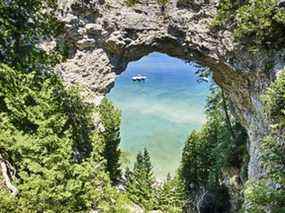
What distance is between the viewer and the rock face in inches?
916

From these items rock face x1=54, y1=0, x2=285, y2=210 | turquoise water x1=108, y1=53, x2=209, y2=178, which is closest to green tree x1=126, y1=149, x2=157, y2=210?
turquoise water x1=108, y1=53, x2=209, y2=178

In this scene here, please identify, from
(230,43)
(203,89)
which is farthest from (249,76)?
(203,89)

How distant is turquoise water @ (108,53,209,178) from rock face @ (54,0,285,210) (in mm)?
17456

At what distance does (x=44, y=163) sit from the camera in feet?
56.7

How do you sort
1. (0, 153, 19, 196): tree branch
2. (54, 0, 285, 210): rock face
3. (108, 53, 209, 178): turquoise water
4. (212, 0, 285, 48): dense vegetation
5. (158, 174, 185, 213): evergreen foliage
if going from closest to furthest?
1. (0, 153, 19, 196): tree branch
2. (212, 0, 285, 48): dense vegetation
3. (54, 0, 285, 210): rock face
4. (158, 174, 185, 213): evergreen foliage
5. (108, 53, 209, 178): turquoise water

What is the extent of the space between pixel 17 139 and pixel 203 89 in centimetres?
7790

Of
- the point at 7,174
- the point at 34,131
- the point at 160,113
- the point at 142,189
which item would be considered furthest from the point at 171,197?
the point at 160,113

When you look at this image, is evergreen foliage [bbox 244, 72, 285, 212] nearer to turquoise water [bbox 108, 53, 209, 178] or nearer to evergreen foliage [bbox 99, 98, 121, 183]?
turquoise water [bbox 108, 53, 209, 178]

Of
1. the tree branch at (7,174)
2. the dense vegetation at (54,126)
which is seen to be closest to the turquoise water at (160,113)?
the dense vegetation at (54,126)

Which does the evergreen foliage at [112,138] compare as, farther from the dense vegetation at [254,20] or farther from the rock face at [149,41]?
the dense vegetation at [254,20]

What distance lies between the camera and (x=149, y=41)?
24.8m

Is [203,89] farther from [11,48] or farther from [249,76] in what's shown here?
[11,48]

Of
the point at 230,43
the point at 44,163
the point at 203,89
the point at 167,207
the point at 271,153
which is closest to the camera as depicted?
the point at 271,153

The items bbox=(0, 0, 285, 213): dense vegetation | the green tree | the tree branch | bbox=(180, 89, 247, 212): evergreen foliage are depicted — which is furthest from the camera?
the green tree
